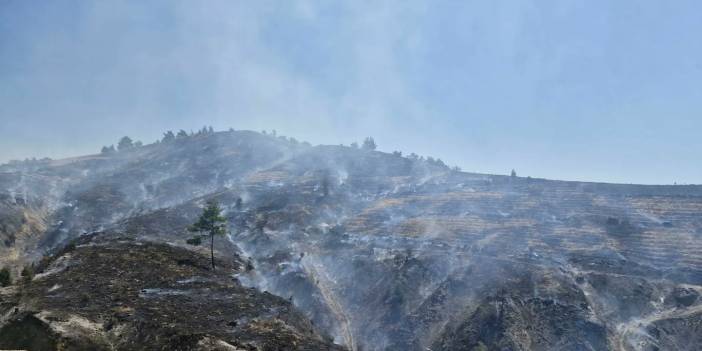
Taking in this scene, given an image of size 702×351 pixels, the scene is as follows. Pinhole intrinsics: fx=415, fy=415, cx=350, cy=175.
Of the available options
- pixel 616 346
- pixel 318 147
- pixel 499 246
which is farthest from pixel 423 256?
pixel 318 147

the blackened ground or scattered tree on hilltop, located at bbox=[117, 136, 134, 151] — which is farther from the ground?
scattered tree on hilltop, located at bbox=[117, 136, 134, 151]

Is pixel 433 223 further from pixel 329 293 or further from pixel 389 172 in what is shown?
pixel 389 172

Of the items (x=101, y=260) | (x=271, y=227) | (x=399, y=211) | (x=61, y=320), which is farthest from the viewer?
(x=399, y=211)

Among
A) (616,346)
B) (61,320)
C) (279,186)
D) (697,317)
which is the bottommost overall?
(616,346)

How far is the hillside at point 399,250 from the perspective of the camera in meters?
36.7

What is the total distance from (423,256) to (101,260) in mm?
35659

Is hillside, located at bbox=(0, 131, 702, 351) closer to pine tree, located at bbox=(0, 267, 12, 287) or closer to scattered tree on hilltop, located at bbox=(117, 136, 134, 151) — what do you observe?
pine tree, located at bbox=(0, 267, 12, 287)

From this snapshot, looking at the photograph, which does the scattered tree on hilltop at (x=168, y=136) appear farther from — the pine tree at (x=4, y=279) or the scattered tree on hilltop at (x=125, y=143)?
the pine tree at (x=4, y=279)

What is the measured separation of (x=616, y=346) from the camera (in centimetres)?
3594

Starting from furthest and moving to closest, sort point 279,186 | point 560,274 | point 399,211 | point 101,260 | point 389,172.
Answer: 1. point 389,172
2. point 279,186
3. point 399,211
4. point 560,274
5. point 101,260

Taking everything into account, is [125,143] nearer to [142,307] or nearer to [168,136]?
[168,136]

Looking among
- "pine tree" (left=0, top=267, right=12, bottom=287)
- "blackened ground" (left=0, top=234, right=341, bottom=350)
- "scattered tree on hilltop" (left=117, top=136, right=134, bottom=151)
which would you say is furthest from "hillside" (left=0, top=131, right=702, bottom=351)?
"scattered tree on hilltop" (left=117, top=136, right=134, bottom=151)

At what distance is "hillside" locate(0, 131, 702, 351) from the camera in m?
36.7

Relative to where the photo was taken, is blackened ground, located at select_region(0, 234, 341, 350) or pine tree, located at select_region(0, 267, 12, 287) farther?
pine tree, located at select_region(0, 267, 12, 287)
